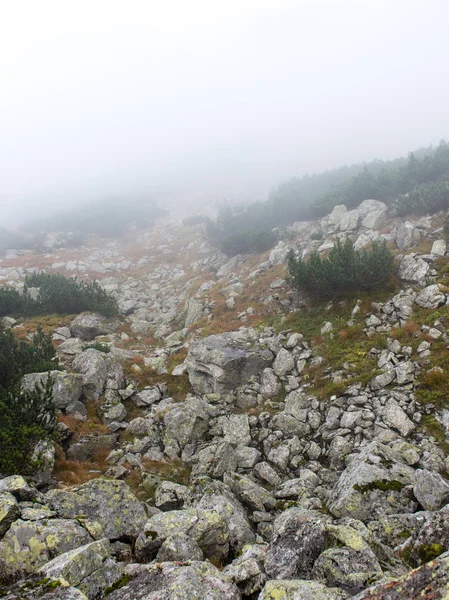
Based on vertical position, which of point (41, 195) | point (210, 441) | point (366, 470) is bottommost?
point (210, 441)

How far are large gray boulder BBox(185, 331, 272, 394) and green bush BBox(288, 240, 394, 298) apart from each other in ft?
14.1

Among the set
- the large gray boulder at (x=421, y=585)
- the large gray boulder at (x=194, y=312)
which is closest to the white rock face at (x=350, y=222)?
the large gray boulder at (x=194, y=312)

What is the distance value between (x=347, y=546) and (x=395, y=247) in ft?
57.7

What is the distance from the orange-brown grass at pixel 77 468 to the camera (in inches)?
323

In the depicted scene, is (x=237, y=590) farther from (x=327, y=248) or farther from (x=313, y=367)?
(x=327, y=248)

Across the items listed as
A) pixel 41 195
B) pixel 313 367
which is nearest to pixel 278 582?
pixel 313 367

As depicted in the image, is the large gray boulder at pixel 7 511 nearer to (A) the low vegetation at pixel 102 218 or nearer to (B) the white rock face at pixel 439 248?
(B) the white rock face at pixel 439 248

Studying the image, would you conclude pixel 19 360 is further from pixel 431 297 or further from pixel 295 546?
pixel 431 297

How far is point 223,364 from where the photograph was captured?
41.7 feet

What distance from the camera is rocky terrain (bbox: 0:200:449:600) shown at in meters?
4.61

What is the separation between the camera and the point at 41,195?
266 ft

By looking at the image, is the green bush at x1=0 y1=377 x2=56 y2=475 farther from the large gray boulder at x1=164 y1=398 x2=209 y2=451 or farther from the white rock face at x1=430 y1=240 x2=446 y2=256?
the white rock face at x1=430 y1=240 x2=446 y2=256

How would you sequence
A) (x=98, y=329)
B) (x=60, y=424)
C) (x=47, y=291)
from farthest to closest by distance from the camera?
1. (x=47, y=291)
2. (x=98, y=329)
3. (x=60, y=424)

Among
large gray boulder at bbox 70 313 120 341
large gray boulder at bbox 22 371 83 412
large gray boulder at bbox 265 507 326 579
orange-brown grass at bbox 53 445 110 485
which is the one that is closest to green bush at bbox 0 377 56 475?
orange-brown grass at bbox 53 445 110 485
